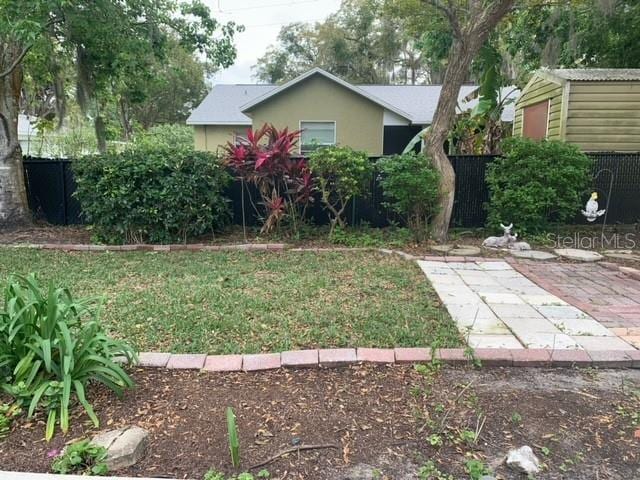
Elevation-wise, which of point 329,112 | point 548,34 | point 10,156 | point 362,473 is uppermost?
point 548,34

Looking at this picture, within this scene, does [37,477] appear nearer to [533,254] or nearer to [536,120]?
[533,254]

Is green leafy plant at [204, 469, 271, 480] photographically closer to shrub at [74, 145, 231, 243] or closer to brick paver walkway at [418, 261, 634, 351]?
brick paver walkway at [418, 261, 634, 351]

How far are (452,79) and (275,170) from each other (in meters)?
2.86

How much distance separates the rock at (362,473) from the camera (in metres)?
1.99

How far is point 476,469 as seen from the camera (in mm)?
1960

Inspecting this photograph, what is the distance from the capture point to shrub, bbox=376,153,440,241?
6516mm

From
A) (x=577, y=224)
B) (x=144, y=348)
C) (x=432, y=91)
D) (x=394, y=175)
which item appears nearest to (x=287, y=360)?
(x=144, y=348)

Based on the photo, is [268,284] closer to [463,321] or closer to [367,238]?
[463,321]

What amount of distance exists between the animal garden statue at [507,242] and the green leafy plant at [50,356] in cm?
549

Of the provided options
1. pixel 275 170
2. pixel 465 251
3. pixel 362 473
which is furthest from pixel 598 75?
pixel 362 473

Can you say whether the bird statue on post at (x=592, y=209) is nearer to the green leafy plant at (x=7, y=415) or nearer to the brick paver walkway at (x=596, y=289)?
the brick paver walkway at (x=596, y=289)

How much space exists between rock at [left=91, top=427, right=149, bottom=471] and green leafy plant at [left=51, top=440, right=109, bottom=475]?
0.03m

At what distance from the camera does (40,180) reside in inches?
332

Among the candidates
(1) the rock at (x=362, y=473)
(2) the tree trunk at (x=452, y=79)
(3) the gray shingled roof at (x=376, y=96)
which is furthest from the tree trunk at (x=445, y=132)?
(3) the gray shingled roof at (x=376, y=96)
